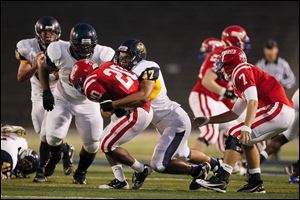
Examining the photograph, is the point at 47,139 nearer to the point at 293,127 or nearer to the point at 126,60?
the point at 126,60

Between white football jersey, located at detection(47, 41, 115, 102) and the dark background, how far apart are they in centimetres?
1008

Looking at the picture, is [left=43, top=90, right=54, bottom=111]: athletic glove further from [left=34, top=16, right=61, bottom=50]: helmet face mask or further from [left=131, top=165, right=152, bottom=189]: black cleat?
[left=131, top=165, right=152, bottom=189]: black cleat

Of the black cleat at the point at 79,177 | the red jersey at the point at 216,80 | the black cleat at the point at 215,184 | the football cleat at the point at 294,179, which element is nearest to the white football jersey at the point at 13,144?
the black cleat at the point at 79,177

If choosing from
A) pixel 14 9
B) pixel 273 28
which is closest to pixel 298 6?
pixel 273 28

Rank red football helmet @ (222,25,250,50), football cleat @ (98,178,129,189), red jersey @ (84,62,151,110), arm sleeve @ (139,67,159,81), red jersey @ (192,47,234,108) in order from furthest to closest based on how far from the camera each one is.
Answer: red jersey @ (192,47,234,108) < red football helmet @ (222,25,250,50) < football cleat @ (98,178,129,189) < arm sleeve @ (139,67,159,81) < red jersey @ (84,62,151,110)

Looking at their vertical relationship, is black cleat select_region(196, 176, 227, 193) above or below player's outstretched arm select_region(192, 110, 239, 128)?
below

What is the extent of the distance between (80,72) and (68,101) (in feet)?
2.66

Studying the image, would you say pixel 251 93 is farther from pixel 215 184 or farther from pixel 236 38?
pixel 236 38

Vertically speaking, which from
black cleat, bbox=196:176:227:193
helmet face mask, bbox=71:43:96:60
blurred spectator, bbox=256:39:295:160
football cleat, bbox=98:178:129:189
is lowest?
football cleat, bbox=98:178:129:189

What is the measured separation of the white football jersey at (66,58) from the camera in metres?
7.83

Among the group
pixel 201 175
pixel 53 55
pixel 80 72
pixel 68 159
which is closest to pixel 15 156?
Result: pixel 68 159

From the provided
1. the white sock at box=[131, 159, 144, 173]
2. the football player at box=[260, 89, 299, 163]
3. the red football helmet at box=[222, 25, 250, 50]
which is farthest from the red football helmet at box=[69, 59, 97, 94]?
the red football helmet at box=[222, 25, 250, 50]

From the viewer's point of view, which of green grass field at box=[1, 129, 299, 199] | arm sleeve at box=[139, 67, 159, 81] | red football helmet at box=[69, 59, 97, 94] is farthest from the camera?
red football helmet at box=[69, 59, 97, 94]

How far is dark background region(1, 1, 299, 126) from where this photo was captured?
1814 centimetres
